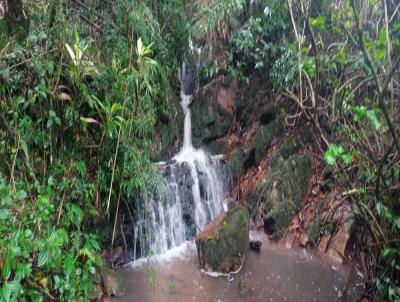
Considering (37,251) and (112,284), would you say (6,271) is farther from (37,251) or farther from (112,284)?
(112,284)

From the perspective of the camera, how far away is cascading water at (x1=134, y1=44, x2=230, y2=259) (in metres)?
5.45

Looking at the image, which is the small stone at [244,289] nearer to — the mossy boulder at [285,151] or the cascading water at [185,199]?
the cascading water at [185,199]

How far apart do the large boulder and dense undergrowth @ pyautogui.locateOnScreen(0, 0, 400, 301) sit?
109 centimetres

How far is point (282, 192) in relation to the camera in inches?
241

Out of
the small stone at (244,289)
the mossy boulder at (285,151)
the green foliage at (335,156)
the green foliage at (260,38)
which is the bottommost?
the small stone at (244,289)

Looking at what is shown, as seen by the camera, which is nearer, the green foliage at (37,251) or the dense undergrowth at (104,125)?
the green foliage at (37,251)

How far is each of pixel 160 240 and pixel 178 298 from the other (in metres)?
1.48

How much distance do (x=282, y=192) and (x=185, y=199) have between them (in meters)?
1.57

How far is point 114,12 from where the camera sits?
216 inches

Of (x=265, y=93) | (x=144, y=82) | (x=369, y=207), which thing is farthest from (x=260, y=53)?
(x=369, y=207)

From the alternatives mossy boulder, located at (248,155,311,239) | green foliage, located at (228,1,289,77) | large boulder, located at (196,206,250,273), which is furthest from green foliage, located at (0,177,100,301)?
green foliage, located at (228,1,289,77)

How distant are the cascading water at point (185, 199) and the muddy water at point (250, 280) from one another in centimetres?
36

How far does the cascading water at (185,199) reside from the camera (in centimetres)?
545

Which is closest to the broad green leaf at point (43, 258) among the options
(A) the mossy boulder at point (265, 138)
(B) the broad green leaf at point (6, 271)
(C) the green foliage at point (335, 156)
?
(B) the broad green leaf at point (6, 271)
